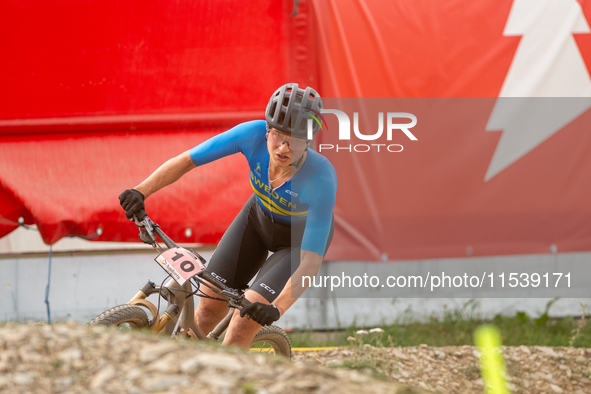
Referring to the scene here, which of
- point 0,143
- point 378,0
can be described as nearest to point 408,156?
point 378,0

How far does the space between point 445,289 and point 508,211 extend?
1.01m

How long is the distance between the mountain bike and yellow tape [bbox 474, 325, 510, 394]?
238cm

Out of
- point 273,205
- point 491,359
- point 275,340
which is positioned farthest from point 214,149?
point 491,359

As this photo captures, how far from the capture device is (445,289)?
5.03 meters

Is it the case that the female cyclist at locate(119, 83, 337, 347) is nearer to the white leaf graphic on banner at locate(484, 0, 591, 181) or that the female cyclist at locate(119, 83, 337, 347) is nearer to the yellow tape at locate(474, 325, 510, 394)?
the yellow tape at locate(474, 325, 510, 394)

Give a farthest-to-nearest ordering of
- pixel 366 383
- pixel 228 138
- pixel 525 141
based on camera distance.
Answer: pixel 525 141 → pixel 228 138 → pixel 366 383

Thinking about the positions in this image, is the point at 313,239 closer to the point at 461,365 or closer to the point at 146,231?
the point at 146,231

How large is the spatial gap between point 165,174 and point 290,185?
75cm

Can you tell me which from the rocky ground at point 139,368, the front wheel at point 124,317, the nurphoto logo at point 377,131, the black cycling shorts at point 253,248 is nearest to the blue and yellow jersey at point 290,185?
the black cycling shorts at point 253,248

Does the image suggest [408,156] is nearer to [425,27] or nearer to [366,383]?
[425,27]

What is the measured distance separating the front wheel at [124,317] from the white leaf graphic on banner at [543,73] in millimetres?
3429

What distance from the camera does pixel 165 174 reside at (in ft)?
9.82

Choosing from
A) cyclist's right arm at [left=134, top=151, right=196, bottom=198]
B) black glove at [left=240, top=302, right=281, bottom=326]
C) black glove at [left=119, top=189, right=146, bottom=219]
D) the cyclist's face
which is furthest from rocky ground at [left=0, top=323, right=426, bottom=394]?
the cyclist's face

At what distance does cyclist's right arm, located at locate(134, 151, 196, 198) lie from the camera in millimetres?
2913
